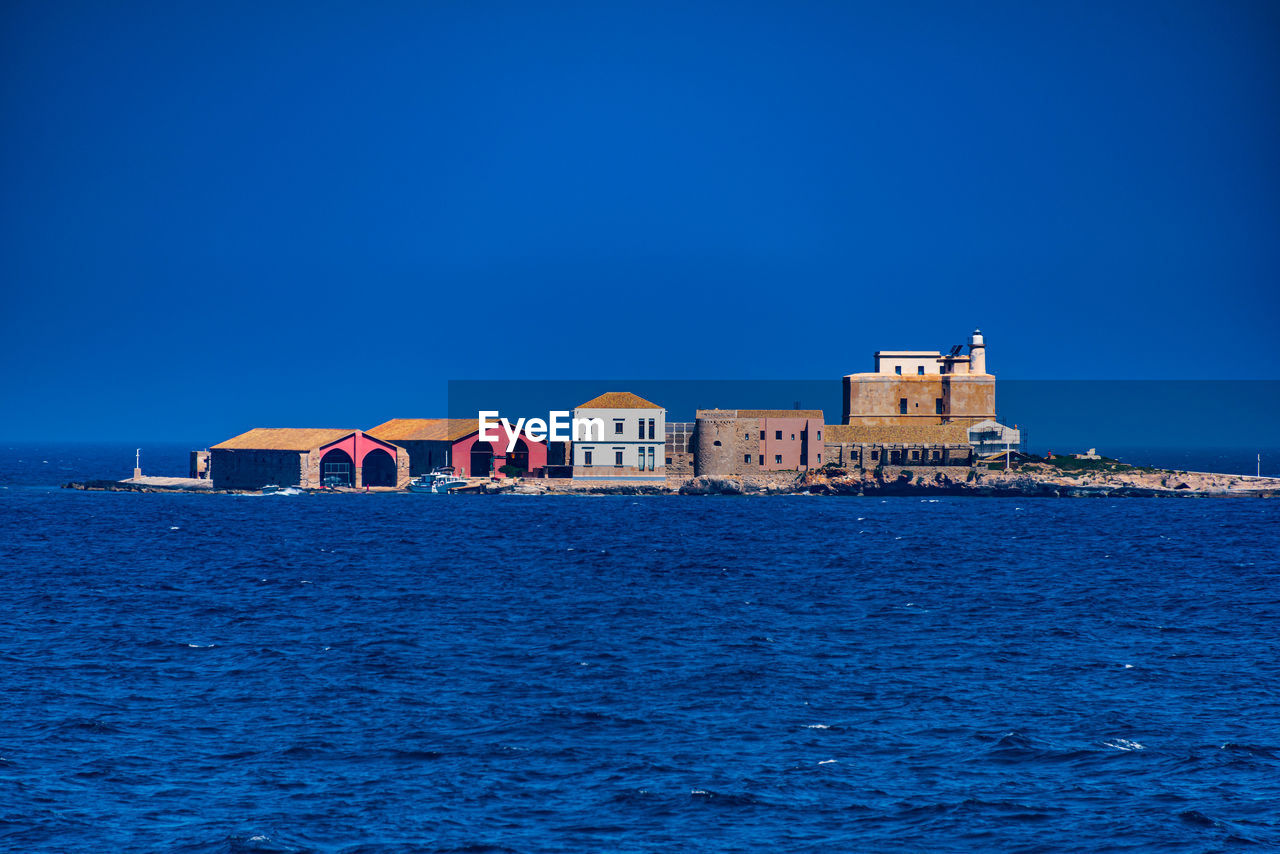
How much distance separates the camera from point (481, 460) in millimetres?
131500

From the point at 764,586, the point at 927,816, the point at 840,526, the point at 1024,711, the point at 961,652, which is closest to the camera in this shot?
the point at 927,816

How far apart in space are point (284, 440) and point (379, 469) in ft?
33.4

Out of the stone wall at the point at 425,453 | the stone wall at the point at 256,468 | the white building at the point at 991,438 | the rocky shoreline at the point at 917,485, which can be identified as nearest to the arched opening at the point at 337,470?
the rocky shoreline at the point at 917,485

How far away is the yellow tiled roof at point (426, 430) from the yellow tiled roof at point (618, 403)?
14706 mm

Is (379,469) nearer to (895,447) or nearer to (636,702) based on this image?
(895,447)

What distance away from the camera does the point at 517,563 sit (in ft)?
233

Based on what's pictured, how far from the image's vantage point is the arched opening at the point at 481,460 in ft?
431

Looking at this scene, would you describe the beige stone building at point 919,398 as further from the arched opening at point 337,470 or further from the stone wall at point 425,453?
the arched opening at point 337,470

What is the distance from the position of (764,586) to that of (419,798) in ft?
118

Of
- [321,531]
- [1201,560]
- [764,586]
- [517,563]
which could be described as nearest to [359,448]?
[321,531]

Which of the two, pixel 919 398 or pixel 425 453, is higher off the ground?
pixel 919 398

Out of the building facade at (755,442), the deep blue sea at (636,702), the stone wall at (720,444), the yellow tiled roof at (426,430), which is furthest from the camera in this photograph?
the yellow tiled roof at (426,430)

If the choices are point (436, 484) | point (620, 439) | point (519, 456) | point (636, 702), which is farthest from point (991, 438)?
point (636, 702)

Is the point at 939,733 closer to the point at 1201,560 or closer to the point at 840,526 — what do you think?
the point at 1201,560
